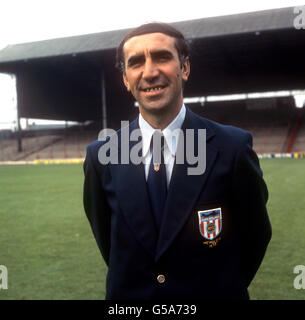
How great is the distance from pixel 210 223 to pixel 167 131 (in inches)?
19.5

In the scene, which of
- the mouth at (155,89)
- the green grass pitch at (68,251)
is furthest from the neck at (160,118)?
the green grass pitch at (68,251)

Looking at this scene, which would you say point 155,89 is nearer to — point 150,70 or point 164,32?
point 150,70

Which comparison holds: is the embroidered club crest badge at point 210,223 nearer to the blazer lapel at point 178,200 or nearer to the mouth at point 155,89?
the blazer lapel at point 178,200

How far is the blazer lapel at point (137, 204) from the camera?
181cm

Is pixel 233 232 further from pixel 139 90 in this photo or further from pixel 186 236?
pixel 139 90

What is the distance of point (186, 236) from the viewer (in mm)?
1792

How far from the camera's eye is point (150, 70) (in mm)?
1745

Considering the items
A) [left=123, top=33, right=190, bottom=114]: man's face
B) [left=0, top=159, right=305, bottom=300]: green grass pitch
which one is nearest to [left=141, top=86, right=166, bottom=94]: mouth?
[left=123, top=33, right=190, bottom=114]: man's face

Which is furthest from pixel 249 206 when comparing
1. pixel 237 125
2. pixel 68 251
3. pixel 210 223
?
pixel 237 125

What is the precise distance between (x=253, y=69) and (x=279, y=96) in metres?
7.75

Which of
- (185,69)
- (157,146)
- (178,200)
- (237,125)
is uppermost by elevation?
(185,69)
